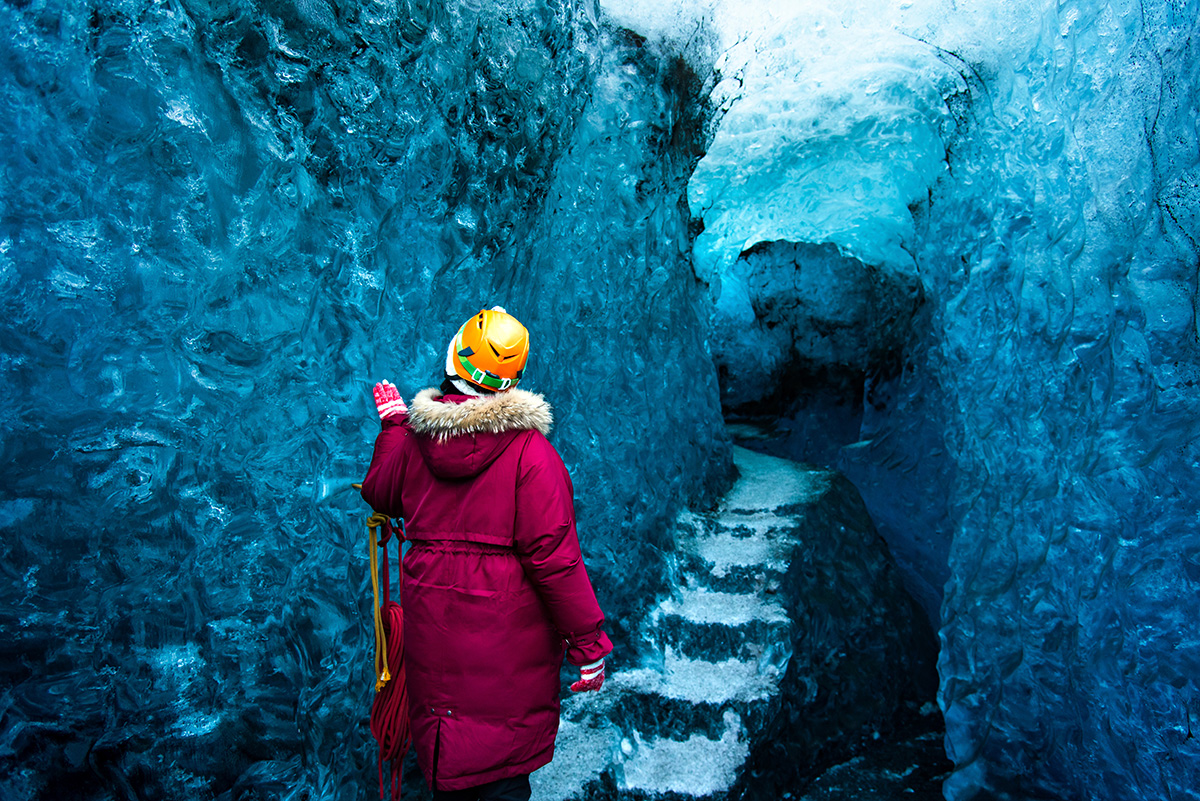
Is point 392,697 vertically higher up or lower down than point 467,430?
lower down

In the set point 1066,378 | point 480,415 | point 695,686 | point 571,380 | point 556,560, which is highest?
point 1066,378

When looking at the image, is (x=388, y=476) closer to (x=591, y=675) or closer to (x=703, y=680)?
(x=591, y=675)

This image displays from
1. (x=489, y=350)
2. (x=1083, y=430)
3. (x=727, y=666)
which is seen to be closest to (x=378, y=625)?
(x=489, y=350)

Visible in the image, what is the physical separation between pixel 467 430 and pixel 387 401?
A: 1.57 feet

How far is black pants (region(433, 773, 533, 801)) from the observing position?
1660 millimetres

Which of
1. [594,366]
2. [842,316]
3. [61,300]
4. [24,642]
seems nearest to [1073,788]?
[594,366]

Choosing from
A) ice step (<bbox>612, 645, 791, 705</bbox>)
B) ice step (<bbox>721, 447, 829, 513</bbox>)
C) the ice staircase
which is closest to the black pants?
the ice staircase

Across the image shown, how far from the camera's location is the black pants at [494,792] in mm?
1660

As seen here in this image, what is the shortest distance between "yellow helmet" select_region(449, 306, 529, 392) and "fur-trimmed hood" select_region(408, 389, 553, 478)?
6 centimetres

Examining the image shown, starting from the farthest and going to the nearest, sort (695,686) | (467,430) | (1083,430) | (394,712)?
(695,686)
(1083,430)
(394,712)
(467,430)

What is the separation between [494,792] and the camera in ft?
5.51

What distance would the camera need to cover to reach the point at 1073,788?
2.74m

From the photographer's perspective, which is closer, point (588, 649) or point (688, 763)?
point (588, 649)

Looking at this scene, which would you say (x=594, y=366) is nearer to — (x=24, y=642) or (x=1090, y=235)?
(x=1090, y=235)
